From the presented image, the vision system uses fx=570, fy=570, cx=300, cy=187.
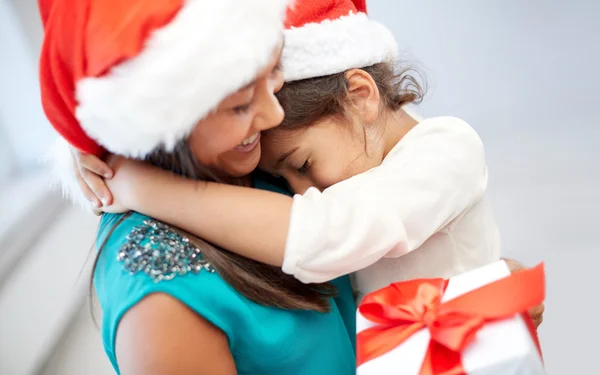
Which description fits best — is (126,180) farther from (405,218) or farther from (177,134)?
(405,218)

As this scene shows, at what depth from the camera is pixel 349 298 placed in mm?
852

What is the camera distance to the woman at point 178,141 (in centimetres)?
53

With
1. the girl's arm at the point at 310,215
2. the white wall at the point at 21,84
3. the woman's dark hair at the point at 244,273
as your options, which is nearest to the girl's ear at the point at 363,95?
the girl's arm at the point at 310,215

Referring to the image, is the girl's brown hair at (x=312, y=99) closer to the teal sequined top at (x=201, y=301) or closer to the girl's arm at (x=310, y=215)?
the girl's arm at (x=310, y=215)

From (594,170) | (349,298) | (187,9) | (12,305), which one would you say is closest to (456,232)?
(349,298)

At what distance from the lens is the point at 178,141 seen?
1.90ft

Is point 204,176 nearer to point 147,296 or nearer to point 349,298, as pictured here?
point 147,296

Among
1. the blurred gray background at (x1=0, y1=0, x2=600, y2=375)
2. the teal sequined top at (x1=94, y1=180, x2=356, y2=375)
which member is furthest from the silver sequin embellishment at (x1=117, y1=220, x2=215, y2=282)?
the blurred gray background at (x1=0, y1=0, x2=600, y2=375)

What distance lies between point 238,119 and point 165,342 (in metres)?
0.24

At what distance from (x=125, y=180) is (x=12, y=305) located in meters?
0.49

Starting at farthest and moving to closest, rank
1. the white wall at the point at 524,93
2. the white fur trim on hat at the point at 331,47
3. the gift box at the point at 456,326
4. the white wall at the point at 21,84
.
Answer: the white wall at the point at 524,93 → the white wall at the point at 21,84 → the white fur trim on hat at the point at 331,47 → the gift box at the point at 456,326

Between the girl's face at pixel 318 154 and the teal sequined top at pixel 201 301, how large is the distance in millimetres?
199

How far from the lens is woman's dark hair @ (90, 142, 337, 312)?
63 cm

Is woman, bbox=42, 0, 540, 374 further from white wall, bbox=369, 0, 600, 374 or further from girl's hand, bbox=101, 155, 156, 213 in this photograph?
white wall, bbox=369, 0, 600, 374
